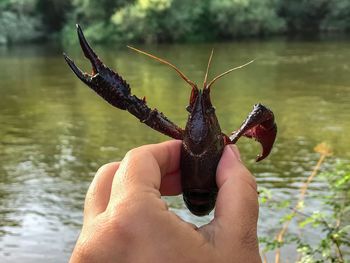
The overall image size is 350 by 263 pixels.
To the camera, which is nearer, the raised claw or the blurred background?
the raised claw

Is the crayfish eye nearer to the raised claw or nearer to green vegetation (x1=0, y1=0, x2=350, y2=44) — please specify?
the raised claw

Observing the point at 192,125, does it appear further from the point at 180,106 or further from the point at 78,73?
the point at 180,106

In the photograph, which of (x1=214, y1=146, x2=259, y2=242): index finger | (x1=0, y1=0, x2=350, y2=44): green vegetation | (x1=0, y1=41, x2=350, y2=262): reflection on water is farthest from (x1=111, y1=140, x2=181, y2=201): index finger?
(x1=0, y1=0, x2=350, y2=44): green vegetation

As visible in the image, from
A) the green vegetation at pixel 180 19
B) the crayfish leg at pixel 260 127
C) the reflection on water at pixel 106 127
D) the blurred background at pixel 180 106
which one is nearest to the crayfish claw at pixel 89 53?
the crayfish leg at pixel 260 127

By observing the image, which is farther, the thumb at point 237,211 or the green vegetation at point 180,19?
the green vegetation at point 180,19

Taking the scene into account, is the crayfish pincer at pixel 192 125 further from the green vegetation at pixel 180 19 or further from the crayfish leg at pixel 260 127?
the green vegetation at pixel 180 19

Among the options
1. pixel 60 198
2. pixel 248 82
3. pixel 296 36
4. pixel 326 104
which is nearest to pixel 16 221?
pixel 60 198
